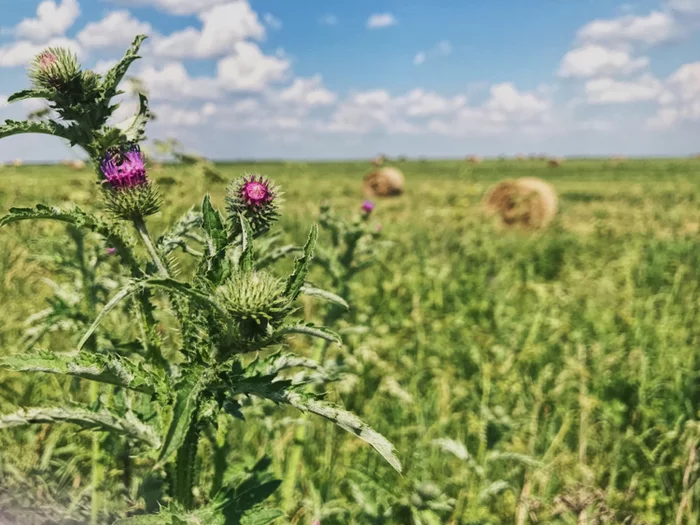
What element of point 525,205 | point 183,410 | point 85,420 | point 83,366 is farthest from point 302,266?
point 525,205

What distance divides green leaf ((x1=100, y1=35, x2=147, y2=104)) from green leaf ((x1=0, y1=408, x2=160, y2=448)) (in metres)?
0.88

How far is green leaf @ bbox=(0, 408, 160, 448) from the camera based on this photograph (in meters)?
1.37

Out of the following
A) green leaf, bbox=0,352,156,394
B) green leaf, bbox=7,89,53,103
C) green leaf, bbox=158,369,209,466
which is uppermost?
green leaf, bbox=7,89,53,103

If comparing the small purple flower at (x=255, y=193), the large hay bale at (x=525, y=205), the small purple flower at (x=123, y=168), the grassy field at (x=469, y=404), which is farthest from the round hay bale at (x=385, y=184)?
the small purple flower at (x=123, y=168)

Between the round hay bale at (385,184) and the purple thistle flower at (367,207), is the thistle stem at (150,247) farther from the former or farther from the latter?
the round hay bale at (385,184)

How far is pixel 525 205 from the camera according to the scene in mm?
16016

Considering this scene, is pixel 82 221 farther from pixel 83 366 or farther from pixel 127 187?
pixel 83 366

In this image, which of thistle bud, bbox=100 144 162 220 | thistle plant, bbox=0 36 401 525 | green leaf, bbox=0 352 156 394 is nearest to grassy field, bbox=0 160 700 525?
thistle plant, bbox=0 36 401 525

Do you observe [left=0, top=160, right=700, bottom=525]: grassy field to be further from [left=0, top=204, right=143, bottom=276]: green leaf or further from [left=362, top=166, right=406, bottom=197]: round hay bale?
[left=362, top=166, right=406, bottom=197]: round hay bale

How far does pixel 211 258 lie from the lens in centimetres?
141

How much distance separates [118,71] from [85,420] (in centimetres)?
98

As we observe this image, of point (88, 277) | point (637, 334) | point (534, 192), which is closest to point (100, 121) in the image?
point (88, 277)

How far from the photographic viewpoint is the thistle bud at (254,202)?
5.76 feet

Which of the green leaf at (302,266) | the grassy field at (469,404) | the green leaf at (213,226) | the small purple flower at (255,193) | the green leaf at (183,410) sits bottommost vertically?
the grassy field at (469,404)
